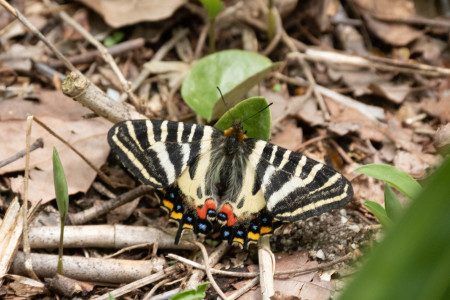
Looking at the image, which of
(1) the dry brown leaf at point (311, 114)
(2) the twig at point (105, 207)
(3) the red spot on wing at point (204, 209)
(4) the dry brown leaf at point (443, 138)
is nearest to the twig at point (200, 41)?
(1) the dry brown leaf at point (311, 114)

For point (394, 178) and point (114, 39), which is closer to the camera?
point (394, 178)

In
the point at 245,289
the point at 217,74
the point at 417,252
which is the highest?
the point at 417,252

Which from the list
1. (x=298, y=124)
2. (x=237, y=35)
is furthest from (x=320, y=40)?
(x=298, y=124)

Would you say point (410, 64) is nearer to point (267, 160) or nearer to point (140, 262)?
point (267, 160)

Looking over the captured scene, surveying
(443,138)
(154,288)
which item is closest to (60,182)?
(154,288)

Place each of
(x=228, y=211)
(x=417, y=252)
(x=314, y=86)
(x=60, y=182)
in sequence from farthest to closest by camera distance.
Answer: (x=314, y=86), (x=228, y=211), (x=60, y=182), (x=417, y=252)

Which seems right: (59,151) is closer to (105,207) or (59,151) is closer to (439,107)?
(105,207)
